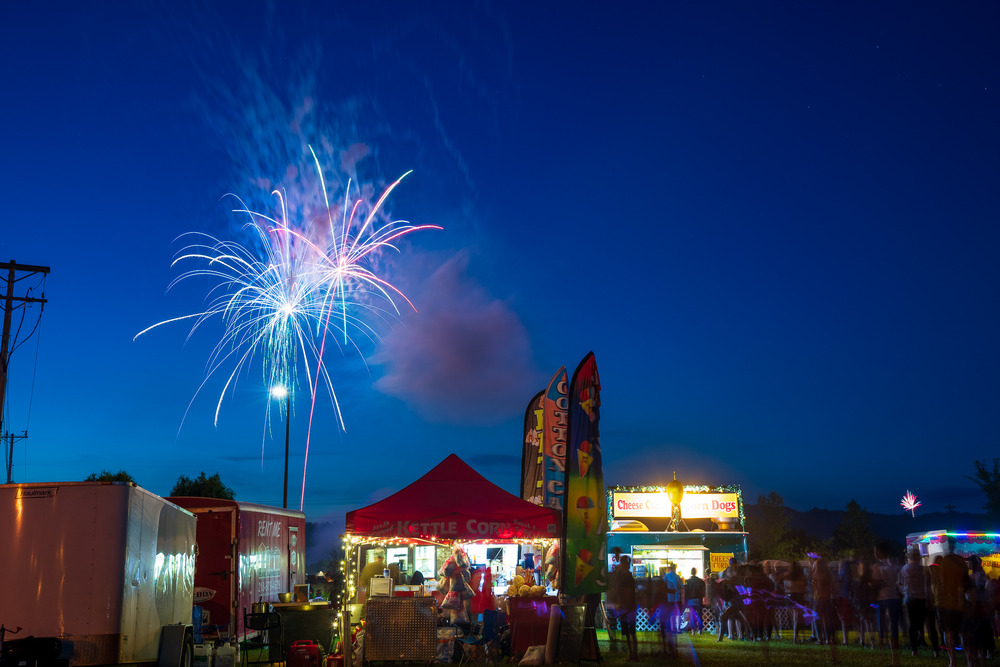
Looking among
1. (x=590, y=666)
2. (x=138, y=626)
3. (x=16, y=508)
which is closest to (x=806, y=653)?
(x=590, y=666)

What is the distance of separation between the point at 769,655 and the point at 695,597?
824 cm

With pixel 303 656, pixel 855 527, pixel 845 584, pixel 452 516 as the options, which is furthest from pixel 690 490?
pixel 855 527

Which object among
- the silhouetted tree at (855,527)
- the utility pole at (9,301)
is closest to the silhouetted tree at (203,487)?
the utility pole at (9,301)

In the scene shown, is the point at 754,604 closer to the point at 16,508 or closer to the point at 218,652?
the point at 218,652

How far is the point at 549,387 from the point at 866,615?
28.1 feet

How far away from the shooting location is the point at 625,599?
14062mm

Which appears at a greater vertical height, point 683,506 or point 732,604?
point 683,506

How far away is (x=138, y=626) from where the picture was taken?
31.8 ft

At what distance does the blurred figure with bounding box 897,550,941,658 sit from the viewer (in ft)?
43.1

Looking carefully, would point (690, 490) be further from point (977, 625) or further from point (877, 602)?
point (977, 625)

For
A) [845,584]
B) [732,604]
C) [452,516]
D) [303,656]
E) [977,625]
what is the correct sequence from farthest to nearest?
1. [732,604]
2. [845,584]
3. [452,516]
4. [303,656]
5. [977,625]

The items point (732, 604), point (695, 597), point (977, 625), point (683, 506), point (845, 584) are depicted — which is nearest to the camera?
point (977, 625)

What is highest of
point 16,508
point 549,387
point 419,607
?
point 549,387

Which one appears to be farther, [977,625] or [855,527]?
[855,527]
